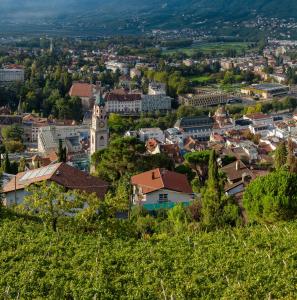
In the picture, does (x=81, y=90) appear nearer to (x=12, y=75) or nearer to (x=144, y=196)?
(x=12, y=75)

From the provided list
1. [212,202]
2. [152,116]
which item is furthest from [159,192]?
[152,116]

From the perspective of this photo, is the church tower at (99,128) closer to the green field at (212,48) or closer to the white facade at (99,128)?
the white facade at (99,128)

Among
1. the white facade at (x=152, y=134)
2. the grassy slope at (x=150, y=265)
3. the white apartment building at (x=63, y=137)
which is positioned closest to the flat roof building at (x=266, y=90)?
the white facade at (x=152, y=134)

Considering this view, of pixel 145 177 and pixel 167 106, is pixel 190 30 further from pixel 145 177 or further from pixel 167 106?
pixel 145 177

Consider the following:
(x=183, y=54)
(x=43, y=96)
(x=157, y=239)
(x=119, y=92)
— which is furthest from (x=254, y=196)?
(x=183, y=54)

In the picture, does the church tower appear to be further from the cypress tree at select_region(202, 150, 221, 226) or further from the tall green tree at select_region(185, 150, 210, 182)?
the cypress tree at select_region(202, 150, 221, 226)

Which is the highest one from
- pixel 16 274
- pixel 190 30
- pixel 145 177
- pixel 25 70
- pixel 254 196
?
pixel 16 274

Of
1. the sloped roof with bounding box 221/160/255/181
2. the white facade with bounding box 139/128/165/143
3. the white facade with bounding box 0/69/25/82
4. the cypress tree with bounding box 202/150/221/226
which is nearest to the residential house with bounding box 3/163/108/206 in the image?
the cypress tree with bounding box 202/150/221/226
